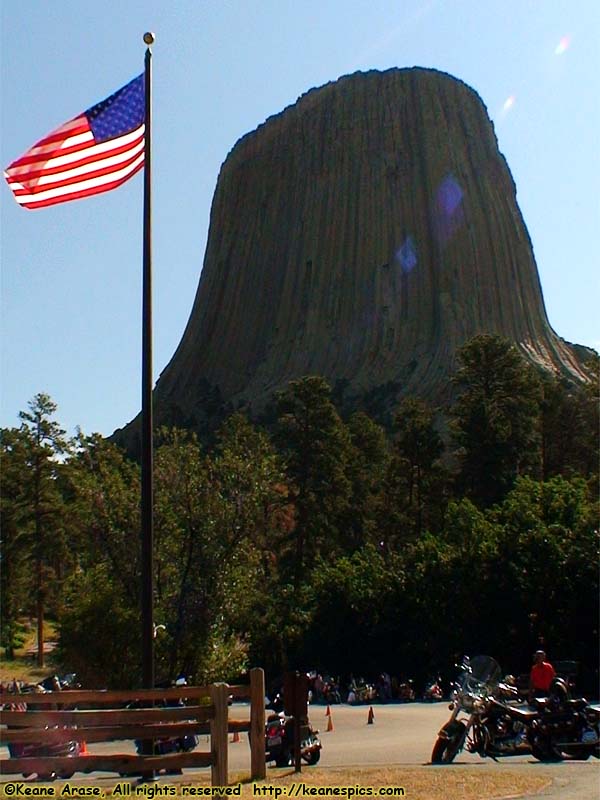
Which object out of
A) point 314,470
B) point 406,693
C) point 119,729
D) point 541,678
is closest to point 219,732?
point 119,729

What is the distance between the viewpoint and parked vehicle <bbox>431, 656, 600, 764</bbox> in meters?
12.3

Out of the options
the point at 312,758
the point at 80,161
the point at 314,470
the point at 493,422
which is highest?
the point at 493,422

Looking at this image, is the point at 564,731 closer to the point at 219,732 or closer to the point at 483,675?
the point at 483,675

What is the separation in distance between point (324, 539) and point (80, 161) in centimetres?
3289

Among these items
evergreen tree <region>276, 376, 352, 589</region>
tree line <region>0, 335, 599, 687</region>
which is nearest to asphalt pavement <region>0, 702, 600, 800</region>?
tree line <region>0, 335, 599, 687</region>

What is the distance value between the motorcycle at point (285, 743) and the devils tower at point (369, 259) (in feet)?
214

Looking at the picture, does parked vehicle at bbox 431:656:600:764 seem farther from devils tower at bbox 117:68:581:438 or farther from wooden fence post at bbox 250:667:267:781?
devils tower at bbox 117:68:581:438

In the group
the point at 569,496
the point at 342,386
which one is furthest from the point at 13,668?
the point at 342,386

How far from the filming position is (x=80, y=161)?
11852 millimetres

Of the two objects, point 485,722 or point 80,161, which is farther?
point 485,722

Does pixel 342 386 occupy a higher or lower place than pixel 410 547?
higher

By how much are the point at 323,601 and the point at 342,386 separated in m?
48.5

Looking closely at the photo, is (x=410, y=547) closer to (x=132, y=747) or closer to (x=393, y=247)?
(x=132, y=747)

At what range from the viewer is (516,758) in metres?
12.6
